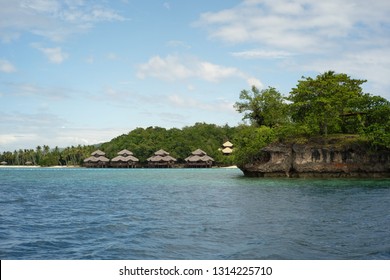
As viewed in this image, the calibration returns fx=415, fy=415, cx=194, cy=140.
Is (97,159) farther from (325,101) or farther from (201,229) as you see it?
(201,229)

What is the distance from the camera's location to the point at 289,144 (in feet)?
140

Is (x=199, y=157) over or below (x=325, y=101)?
below

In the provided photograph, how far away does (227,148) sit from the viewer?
96562 millimetres

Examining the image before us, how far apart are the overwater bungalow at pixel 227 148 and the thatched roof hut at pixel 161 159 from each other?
11.8m

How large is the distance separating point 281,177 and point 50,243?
33.9 meters

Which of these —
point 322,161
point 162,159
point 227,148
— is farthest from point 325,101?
A: point 162,159

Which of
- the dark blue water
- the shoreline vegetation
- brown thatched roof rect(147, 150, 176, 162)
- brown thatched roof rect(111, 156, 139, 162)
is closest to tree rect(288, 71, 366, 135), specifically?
the shoreline vegetation

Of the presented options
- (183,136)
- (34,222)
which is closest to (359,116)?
(34,222)

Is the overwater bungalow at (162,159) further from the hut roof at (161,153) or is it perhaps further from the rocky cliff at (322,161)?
the rocky cliff at (322,161)

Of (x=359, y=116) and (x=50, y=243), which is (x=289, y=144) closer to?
(x=359, y=116)

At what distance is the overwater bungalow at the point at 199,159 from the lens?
9162 cm

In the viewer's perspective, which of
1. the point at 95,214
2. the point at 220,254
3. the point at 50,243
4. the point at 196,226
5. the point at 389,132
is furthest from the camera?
the point at 389,132

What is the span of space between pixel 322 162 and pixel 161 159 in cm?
5808

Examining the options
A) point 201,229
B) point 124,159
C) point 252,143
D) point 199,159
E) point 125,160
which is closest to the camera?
point 201,229
